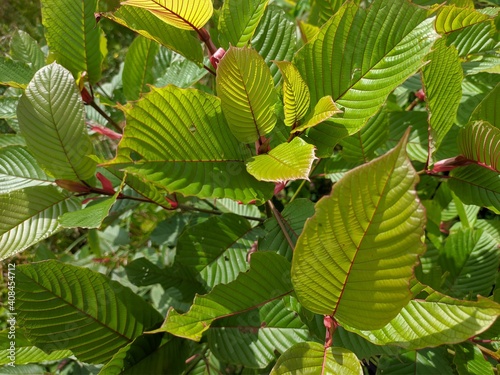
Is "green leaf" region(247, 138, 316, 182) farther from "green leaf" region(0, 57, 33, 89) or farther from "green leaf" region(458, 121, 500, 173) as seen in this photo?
"green leaf" region(0, 57, 33, 89)

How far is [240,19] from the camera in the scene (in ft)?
2.37

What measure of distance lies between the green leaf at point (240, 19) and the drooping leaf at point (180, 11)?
0.20ft

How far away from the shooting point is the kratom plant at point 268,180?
0.49 m

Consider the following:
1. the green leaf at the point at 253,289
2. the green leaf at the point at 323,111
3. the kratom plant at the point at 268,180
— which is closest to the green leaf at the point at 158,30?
the kratom plant at the point at 268,180

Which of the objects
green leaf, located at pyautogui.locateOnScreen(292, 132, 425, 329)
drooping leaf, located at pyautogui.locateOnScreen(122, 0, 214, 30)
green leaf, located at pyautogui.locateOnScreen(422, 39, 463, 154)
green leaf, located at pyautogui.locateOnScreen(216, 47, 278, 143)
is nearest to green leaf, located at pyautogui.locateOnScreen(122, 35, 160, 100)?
drooping leaf, located at pyautogui.locateOnScreen(122, 0, 214, 30)

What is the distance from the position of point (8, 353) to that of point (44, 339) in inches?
6.8

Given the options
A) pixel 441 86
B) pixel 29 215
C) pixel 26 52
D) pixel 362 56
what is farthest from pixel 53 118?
pixel 441 86

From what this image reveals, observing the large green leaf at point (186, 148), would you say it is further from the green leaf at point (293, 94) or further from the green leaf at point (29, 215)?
the green leaf at point (29, 215)

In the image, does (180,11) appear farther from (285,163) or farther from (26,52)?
(26,52)

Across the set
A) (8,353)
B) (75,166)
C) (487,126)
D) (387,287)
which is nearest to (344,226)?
(387,287)

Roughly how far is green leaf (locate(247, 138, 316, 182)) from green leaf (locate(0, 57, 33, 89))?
57 centimetres

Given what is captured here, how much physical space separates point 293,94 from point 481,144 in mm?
313

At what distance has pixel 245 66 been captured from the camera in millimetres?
578

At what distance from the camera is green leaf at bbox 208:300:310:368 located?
2.60ft
